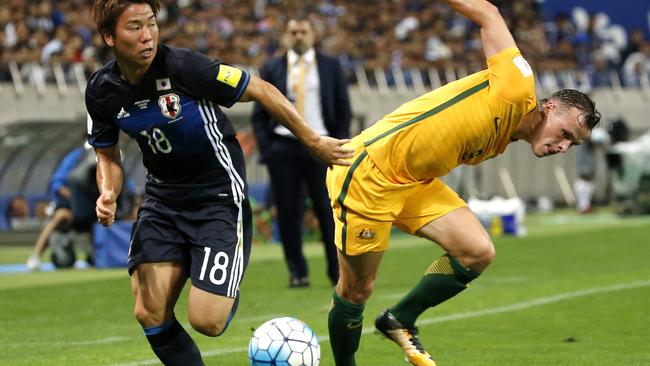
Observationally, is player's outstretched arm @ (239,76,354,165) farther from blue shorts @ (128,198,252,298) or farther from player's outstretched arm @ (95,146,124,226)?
player's outstretched arm @ (95,146,124,226)

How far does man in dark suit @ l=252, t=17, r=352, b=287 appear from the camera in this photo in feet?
44.6

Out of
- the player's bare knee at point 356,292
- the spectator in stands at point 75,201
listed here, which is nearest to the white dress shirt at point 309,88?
the spectator in stands at point 75,201

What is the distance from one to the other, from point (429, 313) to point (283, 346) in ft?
14.5

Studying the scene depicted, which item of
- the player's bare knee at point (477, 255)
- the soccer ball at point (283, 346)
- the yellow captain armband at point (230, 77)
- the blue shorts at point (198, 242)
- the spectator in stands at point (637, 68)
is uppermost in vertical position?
the yellow captain armband at point (230, 77)

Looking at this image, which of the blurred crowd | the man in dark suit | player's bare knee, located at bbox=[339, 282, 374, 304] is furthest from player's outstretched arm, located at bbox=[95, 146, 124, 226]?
the blurred crowd

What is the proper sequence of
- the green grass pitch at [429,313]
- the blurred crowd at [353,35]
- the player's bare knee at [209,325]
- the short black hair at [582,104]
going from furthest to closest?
the blurred crowd at [353,35], the green grass pitch at [429,313], the short black hair at [582,104], the player's bare knee at [209,325]

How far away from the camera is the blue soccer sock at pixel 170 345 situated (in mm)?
7188

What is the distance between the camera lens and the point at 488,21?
746 cm

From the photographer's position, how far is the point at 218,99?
7066mm

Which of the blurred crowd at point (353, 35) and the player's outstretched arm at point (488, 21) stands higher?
the player's outstretched arm at point (488, 21)

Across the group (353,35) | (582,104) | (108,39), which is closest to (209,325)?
(108,39)

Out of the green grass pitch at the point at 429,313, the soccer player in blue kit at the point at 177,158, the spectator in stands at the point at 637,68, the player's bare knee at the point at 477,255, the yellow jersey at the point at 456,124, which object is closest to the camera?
the soccer player in blue kit at the point at 177,158

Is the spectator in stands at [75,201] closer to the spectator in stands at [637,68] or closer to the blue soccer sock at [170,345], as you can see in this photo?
the blue soccer sock at [170,345]

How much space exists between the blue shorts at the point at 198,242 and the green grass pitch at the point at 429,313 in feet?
5.76
